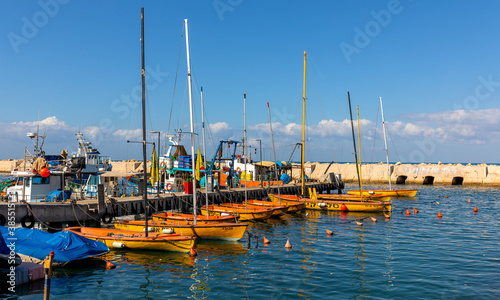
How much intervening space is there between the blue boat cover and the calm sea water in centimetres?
92

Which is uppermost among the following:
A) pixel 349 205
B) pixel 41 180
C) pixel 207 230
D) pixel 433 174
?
pixel 41 180

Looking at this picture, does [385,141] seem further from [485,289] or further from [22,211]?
[22,211]

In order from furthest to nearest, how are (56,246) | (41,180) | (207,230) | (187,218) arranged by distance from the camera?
(41,180)
(187,218)
(207,230)
(56,246)

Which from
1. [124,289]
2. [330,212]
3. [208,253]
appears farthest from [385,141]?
[124,289]

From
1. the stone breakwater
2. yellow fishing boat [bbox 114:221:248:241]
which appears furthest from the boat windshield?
the stone breakwater

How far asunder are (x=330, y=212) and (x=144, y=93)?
28.7 metres

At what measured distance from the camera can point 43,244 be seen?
59.9 feet

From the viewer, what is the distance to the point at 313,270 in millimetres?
18891

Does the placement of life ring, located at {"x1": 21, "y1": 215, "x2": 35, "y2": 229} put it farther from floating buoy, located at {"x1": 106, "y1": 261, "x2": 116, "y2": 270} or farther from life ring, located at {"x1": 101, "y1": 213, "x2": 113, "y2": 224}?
floating buoy, located at {"x1": 106, "y1": 261, "x2": 116, "y2": 270}

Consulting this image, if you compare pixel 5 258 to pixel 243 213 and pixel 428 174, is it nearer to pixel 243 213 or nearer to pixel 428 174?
pixel 243 213

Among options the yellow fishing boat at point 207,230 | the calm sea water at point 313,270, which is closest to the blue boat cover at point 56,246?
the calm sea water at point 313,270

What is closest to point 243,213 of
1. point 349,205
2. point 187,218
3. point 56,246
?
point 187,218

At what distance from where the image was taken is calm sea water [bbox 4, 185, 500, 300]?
15648 millimetres

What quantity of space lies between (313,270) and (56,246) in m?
13.4
